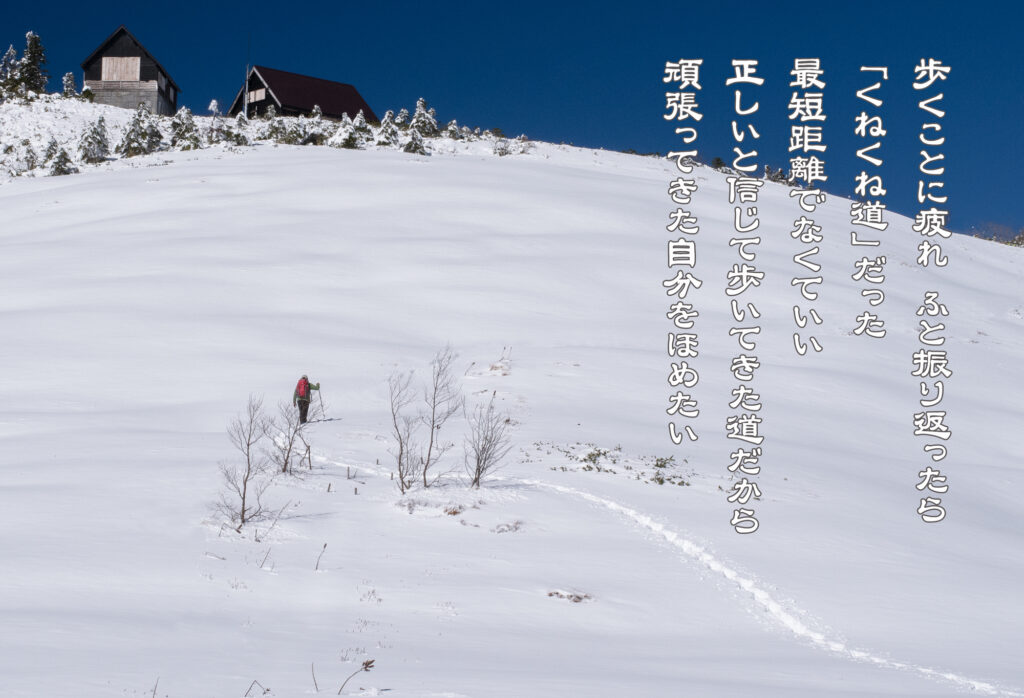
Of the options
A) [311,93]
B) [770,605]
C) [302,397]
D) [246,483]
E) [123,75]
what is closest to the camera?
[770,605]

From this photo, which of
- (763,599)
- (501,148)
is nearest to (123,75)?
(501,148)

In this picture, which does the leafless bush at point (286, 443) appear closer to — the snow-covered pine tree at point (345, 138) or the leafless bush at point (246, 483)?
the leafless bush at point (246, 483)

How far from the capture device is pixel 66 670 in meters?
7.40

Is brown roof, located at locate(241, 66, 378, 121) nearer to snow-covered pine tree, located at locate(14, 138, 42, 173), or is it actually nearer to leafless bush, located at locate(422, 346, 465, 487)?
snow-covered pine tree, located at locate(14, 138, 42, 173)

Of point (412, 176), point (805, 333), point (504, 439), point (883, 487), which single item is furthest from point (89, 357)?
point (412, 176)

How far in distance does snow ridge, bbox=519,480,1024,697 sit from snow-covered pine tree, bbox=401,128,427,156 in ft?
147

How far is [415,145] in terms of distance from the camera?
2293 inches

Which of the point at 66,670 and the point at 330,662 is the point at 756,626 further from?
the point at 66,670

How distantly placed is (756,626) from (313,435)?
33.9 feet

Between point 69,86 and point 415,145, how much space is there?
A: 30.5 metres

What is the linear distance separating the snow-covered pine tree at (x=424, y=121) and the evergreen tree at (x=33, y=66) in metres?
30.5

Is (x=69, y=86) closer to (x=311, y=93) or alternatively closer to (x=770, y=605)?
(x=311, y=93)

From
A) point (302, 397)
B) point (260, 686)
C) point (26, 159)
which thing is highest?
point (26, 159)

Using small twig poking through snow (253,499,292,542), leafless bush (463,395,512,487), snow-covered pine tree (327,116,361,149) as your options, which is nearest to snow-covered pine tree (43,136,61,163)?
snow-covered pine tree (327,116,361,149)
